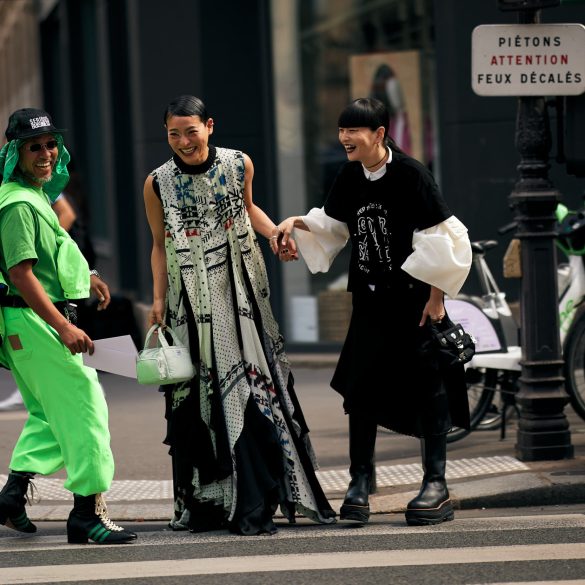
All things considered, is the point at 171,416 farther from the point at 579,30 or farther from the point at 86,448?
the point at 579,30

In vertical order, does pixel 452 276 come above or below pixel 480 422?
above

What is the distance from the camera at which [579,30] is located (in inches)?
296

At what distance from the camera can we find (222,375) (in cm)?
636

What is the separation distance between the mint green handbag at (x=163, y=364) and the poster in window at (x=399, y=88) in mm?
6179

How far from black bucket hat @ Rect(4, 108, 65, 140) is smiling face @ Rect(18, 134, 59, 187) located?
0.14 feet

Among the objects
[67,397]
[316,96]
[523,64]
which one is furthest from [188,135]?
[316,96]

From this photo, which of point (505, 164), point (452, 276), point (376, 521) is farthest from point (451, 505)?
point (505, 164)

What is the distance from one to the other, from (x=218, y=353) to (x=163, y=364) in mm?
291

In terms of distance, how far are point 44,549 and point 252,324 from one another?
1.24 meters

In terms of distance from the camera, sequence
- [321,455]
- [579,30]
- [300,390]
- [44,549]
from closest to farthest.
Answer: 1. [44,549]
2. [579,30]
3. [321,455]
4. [300,390]

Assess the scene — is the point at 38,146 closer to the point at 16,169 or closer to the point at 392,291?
the point at 16,169

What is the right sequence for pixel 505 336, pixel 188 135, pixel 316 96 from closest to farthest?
pixel 188 135, pixel 505 336, pixel 316 96

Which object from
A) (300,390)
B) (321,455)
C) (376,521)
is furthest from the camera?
(300,390)

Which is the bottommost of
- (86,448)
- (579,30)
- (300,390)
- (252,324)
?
(300,390)
